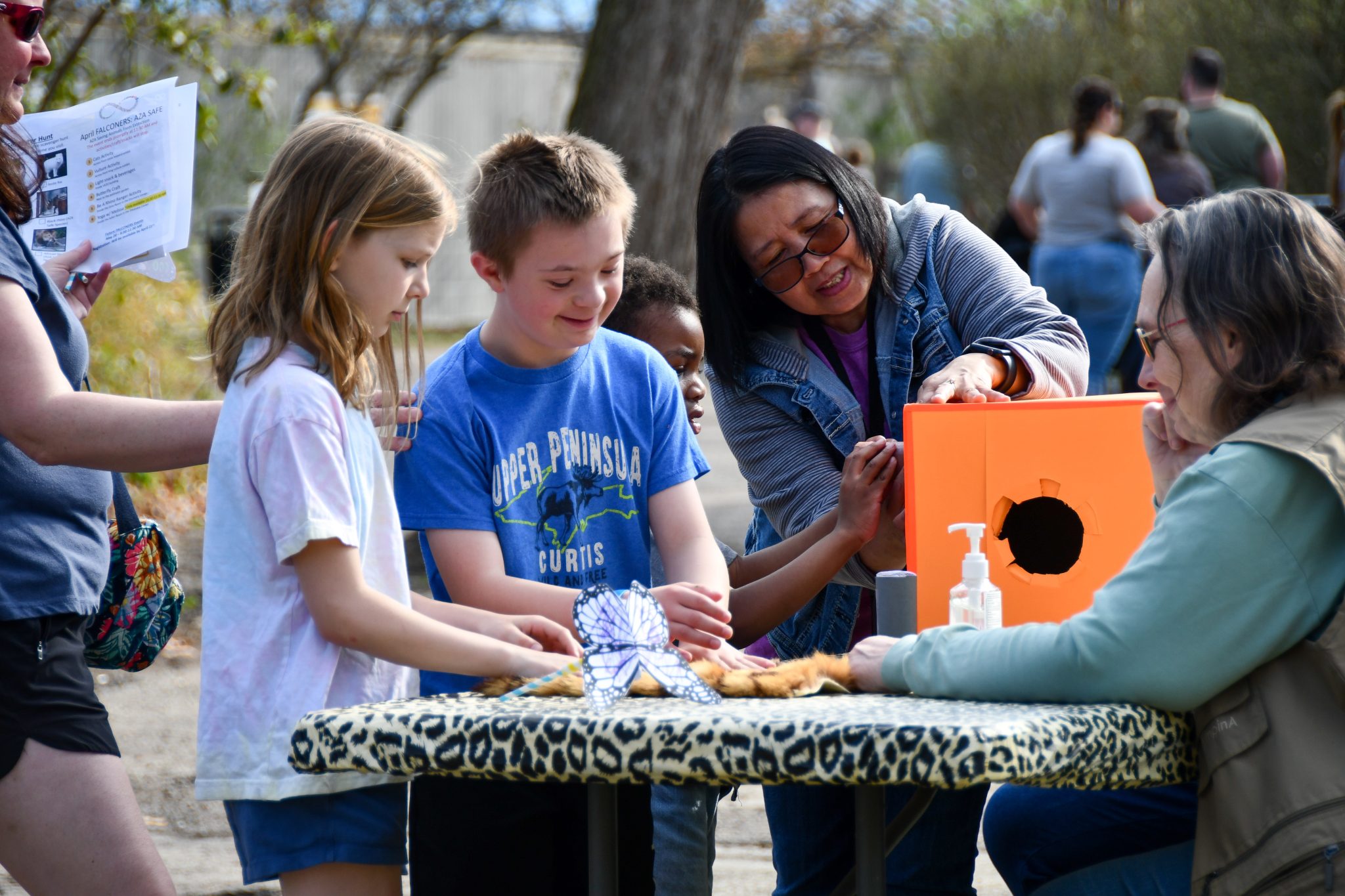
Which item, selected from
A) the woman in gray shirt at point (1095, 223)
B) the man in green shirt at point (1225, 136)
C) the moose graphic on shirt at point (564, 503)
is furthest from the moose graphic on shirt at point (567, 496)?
the man in green shirt at point (1225, 136)

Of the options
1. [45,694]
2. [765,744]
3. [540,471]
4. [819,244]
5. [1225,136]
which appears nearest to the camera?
[765,744]

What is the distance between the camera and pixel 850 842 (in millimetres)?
2521

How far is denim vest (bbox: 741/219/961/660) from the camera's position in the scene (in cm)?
251

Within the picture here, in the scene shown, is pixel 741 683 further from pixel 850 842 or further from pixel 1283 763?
pixel 850 842

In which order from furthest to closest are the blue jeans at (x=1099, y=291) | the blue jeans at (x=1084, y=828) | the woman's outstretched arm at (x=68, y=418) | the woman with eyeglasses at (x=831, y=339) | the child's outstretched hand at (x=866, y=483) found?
the blue jeans at (x=1099, y=291), the woman with eyeglasses at (x=831, y=339), the child's outstretched hand at (x=866, y=483), the blue jeans at (x=1084, y=828), the woman's outstretched arm at (x=68, y=418)

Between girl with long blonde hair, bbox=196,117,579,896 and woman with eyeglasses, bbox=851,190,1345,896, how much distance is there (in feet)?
1.98

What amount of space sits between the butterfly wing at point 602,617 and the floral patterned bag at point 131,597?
3.17 feet

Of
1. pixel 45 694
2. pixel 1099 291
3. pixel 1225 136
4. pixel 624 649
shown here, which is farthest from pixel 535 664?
pixel 1225 136

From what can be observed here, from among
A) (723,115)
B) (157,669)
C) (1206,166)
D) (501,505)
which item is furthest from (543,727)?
(1206,166)

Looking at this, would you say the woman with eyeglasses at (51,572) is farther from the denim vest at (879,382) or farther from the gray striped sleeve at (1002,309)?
the gray striped sleeve at (1002,309)

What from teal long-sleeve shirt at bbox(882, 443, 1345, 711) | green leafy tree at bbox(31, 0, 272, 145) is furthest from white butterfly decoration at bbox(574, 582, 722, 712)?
green leafy tree at bbox(31, 0, 272, 145)

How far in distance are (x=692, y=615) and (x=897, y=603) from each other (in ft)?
0.90

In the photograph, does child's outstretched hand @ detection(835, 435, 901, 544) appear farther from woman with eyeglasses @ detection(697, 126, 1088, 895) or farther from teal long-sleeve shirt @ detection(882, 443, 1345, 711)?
teal long-sleeve shirt @ detection(882, 443, 1345, 711)

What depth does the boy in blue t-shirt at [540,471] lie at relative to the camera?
2.06m
